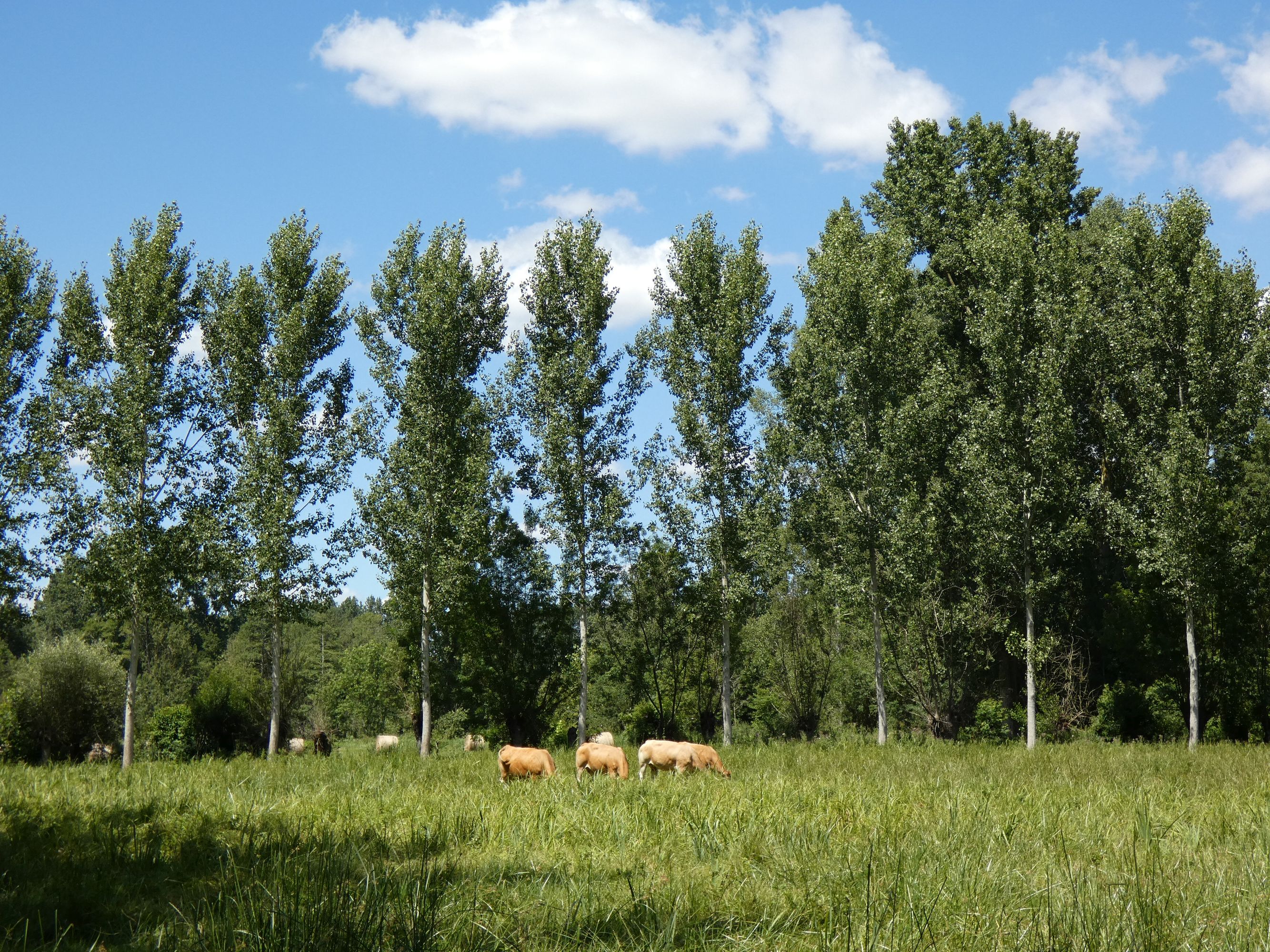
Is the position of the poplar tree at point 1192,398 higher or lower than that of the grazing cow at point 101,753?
higher

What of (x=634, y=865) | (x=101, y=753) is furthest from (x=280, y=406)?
(x=634, y=865)

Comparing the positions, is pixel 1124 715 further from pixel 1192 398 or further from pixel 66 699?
pixel 66 699

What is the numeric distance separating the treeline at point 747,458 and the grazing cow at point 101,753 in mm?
1534

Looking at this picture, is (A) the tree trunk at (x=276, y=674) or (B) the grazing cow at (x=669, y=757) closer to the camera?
(B) the grazing cow at (x=669, y=757)

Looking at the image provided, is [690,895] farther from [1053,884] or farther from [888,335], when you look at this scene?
[888,335]

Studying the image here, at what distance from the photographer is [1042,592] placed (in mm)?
28719

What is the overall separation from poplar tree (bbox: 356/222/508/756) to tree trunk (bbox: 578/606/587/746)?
3.64 metres

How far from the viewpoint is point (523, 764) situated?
14.0m

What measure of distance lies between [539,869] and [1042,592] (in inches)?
Answer: 994

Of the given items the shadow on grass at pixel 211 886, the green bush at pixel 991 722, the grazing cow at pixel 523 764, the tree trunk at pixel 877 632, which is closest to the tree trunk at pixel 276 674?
the grazing cow at pixel 523 764

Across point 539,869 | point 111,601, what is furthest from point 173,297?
point 539,869

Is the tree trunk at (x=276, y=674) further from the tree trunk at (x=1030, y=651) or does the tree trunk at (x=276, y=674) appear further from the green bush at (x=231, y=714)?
the tree trunk at (x=1030, y=651)

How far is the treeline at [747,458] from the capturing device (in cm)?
2759

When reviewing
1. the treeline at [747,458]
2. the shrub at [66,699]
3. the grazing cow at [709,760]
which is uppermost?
the treeline at [747,458]
